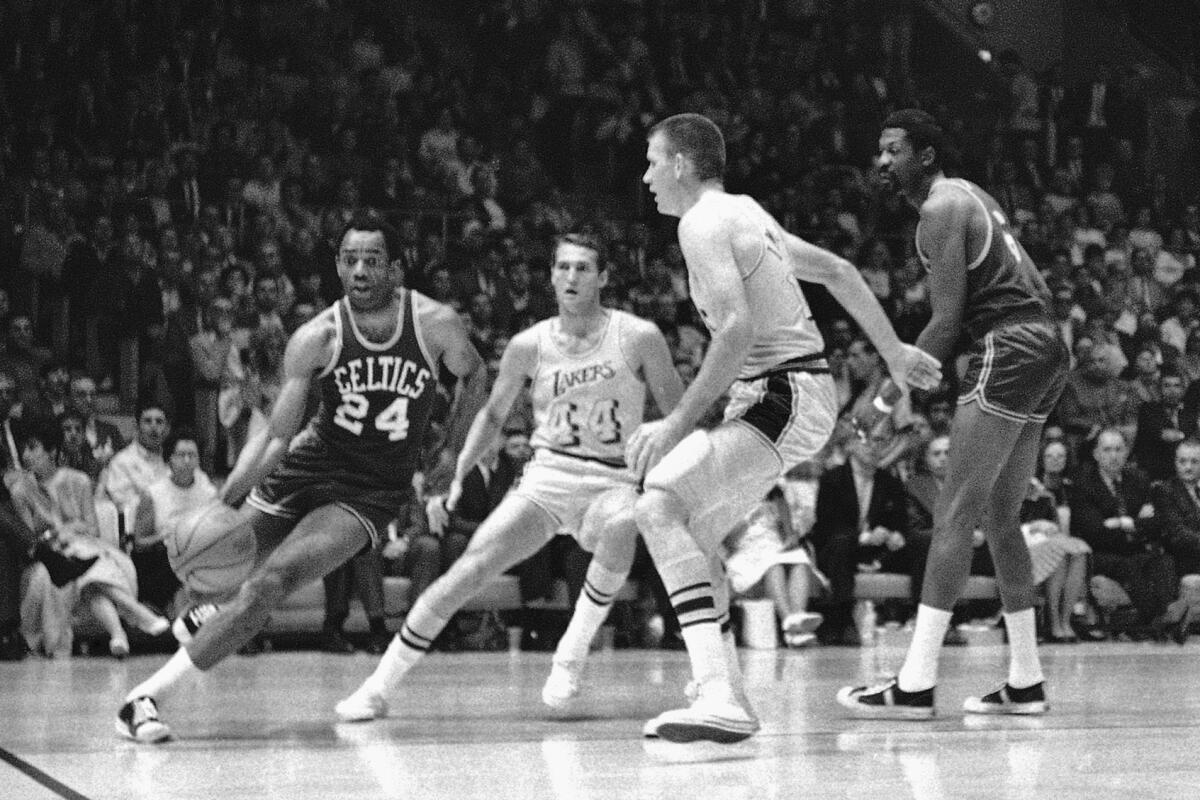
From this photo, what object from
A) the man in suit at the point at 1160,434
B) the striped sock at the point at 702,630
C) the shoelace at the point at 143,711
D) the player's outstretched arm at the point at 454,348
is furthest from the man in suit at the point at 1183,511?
the shoelace at the point at 143,711

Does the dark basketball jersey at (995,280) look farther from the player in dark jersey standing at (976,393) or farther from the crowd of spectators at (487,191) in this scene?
the crowd of spectators at (487,191)

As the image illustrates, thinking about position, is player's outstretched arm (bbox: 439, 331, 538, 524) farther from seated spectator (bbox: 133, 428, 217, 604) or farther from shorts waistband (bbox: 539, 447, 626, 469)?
seated spectator (bbox: 133, 428, 217, 604)

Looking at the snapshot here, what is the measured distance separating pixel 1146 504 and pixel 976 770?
25.9 feet

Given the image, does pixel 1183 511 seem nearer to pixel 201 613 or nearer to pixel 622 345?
pixel 622 345

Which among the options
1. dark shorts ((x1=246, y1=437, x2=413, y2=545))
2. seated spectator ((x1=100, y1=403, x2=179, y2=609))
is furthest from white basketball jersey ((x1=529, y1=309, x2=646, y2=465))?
seated spectator ((x1=100, y1=403, x2=179, y2=609))

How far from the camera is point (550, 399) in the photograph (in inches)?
292

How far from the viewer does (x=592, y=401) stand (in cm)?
738

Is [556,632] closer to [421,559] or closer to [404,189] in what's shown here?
[421,559]

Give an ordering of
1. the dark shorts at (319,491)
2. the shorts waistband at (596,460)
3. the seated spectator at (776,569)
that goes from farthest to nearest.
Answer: the seated spectator at (776,569)
the shorts waistband at (596,460)
the dark shorts at (319,491)

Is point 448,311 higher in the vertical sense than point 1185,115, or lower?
lower

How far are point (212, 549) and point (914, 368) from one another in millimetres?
2520

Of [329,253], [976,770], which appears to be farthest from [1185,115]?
[976,770]

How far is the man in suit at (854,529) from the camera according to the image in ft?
38.9

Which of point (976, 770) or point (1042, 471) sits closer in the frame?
point (976, 770)
